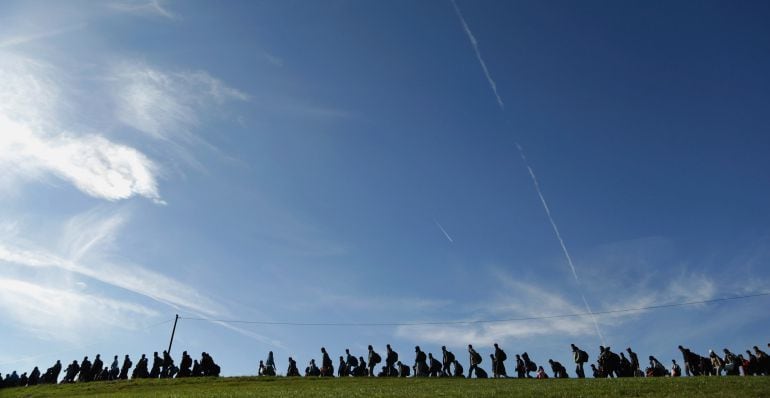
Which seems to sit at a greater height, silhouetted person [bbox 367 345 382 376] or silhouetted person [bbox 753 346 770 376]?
silhouetted person [bbox 367 345 382 376]

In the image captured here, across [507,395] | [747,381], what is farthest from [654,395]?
[747,381]

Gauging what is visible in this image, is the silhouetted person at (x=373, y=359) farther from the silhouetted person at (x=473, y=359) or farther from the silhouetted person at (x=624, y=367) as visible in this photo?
the silhouetted person at (x=624, y=367)

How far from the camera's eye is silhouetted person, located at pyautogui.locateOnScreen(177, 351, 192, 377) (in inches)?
1756

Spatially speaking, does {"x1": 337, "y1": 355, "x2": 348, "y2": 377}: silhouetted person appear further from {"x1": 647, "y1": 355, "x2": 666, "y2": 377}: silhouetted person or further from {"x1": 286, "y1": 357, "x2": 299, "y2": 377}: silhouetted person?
{"x1": 647, "y1": 355, "x2": 666, "y2": 377}: silhouetted person

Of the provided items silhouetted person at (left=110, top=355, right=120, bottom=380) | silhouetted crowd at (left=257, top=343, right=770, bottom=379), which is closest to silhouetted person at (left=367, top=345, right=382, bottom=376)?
silhouetted crowd at (left=257, top=343, right=770, bottom=379)

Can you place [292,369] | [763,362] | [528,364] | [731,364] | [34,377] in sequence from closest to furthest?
[763,362] < [731,364] < [528,364] < [292,369] < [34,377]

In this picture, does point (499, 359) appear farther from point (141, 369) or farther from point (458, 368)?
point (141, 369)

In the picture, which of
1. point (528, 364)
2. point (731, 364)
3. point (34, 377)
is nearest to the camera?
point (731, 364)

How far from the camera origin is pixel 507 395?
20.9 metres

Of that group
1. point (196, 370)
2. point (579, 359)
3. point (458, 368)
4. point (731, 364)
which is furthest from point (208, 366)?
point (731, 364)

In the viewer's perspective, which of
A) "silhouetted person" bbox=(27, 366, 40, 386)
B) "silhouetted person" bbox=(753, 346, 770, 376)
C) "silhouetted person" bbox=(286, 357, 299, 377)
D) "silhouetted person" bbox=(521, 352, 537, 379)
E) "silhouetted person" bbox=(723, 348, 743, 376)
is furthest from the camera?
"silhouetted person" bbox=(27, 366, 40, 386)

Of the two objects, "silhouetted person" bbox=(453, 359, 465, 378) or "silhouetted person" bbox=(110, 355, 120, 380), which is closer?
"silhouetted person" bbox=(453, 359, 465, 378)

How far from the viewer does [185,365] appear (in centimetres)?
4512

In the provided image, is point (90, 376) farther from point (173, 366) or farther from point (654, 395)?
point (654, 395)
